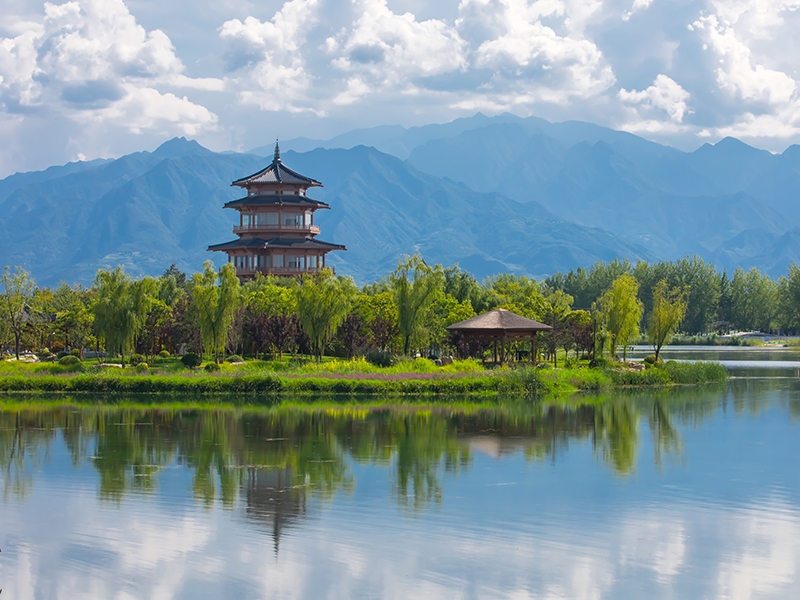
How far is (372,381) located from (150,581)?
2333cm

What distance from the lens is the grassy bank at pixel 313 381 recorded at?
36312 mm

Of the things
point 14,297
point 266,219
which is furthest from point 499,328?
point 266,219

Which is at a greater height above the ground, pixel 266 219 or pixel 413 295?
pixel 266 219

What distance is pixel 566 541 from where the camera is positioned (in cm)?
1496

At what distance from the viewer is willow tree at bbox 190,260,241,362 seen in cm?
4119

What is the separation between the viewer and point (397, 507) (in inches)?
686

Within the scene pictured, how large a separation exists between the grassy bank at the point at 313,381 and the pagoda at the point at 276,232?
27245mm

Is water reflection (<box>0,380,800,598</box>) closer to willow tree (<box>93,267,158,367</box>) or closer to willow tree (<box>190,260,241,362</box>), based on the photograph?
willow tree (<box>93,267,158,367</box>)

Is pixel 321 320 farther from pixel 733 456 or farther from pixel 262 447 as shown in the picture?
pixel 733 456

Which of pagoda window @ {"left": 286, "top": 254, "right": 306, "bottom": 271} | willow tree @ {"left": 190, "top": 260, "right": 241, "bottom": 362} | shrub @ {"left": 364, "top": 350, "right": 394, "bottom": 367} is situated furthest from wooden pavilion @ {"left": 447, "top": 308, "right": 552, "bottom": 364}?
pagoda window @ {"left": 286, "top": 254, "right": 306, "bottom": 271}

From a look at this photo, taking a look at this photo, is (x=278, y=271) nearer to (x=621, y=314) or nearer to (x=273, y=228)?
(x=273, y=228)

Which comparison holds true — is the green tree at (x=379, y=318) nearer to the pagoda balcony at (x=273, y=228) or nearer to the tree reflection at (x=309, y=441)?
the tree reflection at (x=309, y=441)

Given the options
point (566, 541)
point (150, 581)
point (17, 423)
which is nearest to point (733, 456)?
point (566, 541)

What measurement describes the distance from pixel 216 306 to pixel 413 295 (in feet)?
26.5
